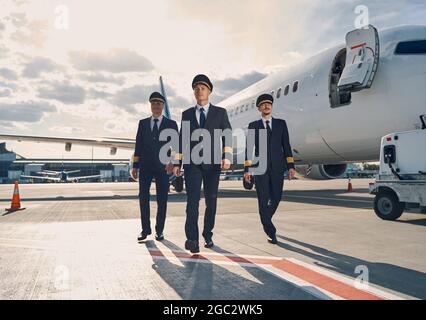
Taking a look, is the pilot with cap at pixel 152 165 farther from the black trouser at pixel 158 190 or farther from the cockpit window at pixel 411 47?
the cockpit window at pixel 411 47

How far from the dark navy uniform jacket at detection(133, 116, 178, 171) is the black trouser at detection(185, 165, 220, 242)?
2.94 ft

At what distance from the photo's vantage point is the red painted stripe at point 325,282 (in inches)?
103

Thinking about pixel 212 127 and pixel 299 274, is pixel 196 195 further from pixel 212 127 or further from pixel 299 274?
pixel 299 274

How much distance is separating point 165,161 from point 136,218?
2684 mm

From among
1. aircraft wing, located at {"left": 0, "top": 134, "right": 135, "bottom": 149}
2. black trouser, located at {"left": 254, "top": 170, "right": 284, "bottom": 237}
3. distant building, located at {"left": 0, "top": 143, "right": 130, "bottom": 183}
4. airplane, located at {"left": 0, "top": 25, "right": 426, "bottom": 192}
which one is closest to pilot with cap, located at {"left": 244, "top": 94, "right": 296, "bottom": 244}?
black trouser, located at {"left": 254, "top": 170, "right": 284, "bottom": 237}

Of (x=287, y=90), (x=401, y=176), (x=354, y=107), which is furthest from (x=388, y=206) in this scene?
(x=287, y=90)

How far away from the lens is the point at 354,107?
9023mm

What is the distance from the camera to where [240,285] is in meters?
2.91

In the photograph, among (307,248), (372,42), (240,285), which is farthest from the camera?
(372,42)

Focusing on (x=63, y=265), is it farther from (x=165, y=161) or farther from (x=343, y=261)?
(x=343, y=261)

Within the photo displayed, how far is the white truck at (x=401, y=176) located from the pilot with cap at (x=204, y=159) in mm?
4056

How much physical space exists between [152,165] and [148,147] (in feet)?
0.93

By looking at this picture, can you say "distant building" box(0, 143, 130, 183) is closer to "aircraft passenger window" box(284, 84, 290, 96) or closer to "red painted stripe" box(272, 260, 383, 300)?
"aircraft passenger window" box(284, 84, 290, 96)
